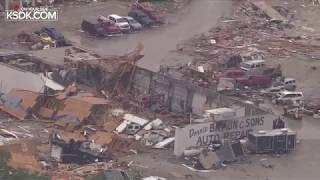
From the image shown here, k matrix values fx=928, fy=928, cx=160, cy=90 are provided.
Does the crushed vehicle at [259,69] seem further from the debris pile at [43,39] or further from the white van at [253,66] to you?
the debris pile at [43,39]

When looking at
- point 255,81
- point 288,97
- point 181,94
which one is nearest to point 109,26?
point 255,81

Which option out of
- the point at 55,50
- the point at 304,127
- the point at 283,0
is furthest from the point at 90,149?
the point at 283,0

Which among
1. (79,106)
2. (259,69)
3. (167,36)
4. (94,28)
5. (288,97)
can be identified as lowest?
(167,36)

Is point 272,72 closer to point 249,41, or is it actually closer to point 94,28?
point 249,41

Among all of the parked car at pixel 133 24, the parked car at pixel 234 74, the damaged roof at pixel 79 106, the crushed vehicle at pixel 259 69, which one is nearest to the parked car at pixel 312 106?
the crushed vehicle at pixel 259 69

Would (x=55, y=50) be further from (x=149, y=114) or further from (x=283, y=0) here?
(x=283, y=0)

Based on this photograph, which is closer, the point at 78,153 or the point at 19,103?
the point at 78,153

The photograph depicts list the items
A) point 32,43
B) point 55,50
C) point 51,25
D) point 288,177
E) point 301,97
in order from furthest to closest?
point 51,25 < point 32,43 < point 55,50 < point 301,97 < point 288,177
